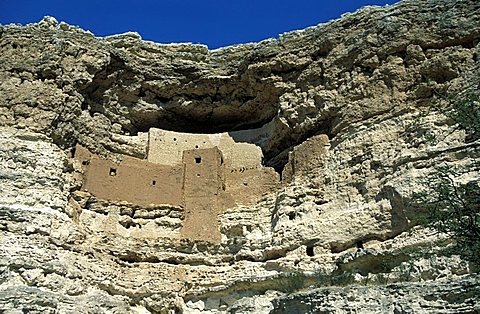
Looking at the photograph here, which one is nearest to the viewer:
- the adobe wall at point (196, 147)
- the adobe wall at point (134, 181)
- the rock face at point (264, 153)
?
the rock face at point (264, 153)

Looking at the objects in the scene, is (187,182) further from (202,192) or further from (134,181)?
(134,181)

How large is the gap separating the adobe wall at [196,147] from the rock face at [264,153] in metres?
0.34

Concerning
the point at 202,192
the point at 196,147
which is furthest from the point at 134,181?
the point at 196,147

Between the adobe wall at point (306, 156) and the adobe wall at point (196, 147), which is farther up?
the adobe wall at point (196, 147)

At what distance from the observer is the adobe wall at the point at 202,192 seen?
16.5 m

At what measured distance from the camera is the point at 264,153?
18.6 m

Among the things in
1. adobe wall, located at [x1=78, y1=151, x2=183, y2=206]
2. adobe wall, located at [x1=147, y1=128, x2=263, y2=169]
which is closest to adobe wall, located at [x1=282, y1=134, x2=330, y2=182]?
adobe wall, located at [x1=147, y1=128, x2=263, y2=169]

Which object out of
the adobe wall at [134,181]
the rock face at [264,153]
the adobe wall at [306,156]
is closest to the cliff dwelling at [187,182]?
the adobe wall at [134,181]

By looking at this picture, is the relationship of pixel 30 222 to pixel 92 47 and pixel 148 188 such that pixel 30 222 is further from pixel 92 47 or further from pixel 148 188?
pixel 92 47

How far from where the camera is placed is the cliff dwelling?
16500 millimetres

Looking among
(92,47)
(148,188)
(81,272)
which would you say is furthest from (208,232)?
(92,47)

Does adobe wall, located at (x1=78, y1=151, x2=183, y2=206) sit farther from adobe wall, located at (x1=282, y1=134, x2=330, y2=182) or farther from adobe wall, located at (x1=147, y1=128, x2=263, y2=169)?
adobe wall, located at (x1=282, y1=134, x2=330, y2=182)

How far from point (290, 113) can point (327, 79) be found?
1.36 m

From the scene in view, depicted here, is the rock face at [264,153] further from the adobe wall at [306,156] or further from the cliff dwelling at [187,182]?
the cliff dwelling at [187,182]
